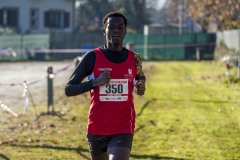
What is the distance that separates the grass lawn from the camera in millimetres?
9227

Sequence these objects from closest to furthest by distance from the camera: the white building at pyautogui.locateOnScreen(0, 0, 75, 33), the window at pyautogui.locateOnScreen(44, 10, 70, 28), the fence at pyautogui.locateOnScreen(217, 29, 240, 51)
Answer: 1. the fence at pyautogui.locateOnScreen(217, 29, 240, 51)
2. the white building at pyautogui.locateOnScreen(0, 0, 75, 33)
3. the window at pyautogui.locateOnScreen(44, 10, 70, 28)

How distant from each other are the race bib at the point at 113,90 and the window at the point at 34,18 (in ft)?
156

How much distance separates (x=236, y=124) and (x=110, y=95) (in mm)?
6962

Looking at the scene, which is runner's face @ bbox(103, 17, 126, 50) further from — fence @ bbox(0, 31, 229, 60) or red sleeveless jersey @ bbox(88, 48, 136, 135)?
fence @ bbox(0, 31, 229, 60)

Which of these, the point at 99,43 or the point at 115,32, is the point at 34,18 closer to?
the point at 99,43

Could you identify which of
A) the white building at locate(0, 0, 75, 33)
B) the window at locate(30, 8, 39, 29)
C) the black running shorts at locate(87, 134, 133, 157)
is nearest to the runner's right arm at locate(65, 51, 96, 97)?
the black running shorts at locate(87, 134, 133, 157)

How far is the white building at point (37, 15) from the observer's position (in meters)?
51.6

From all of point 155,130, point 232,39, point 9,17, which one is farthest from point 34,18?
point 155,130

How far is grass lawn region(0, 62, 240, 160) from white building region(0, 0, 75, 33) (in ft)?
117

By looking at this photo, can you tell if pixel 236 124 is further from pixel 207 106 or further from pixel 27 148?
pixel 27 148

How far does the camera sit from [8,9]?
51.4m

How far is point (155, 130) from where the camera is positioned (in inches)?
450

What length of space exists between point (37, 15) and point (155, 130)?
4241cm

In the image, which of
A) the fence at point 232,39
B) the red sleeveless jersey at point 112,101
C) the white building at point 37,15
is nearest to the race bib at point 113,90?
the red sleeveless jersey at point 112,101
